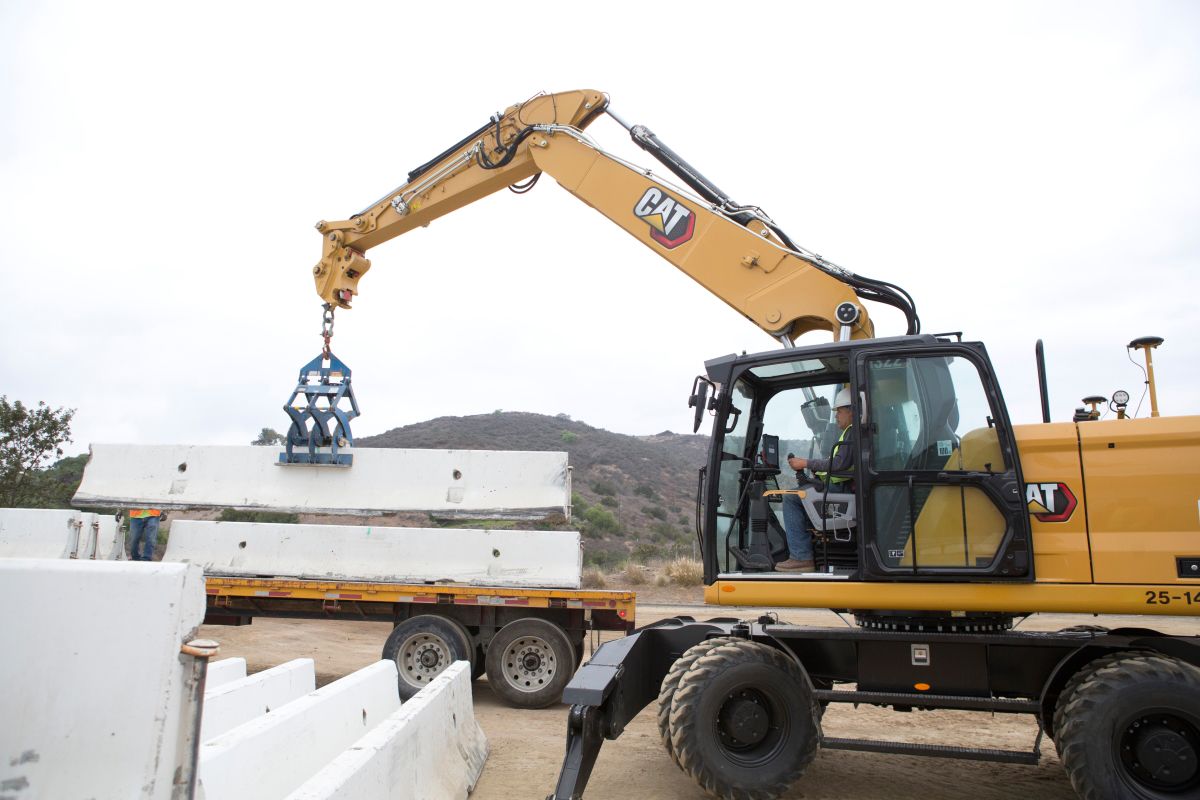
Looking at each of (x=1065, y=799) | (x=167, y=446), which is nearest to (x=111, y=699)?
(x=1065, y=799)

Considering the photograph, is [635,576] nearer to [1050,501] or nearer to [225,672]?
[225,672]

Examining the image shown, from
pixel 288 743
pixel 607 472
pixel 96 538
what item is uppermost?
pixel 607 472

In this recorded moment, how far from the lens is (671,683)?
5707 millimetres

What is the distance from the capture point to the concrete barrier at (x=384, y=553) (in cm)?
1020

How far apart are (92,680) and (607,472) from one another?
46.0 meters

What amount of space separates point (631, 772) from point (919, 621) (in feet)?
8.61

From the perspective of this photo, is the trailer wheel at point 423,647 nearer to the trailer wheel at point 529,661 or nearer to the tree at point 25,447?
the trailer wheel at point 529,661

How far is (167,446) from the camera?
37.3 feet

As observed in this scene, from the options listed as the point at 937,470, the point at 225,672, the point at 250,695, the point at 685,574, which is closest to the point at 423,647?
the point at 225,672

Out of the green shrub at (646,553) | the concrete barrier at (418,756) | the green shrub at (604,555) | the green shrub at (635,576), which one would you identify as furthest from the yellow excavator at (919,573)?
the green shrub at (646,553)

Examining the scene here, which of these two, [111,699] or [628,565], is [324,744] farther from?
[628,565]

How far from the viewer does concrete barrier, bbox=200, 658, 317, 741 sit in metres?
5.13

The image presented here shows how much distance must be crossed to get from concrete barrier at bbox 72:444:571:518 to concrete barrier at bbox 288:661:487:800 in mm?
3912

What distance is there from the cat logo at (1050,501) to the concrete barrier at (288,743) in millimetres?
4612
